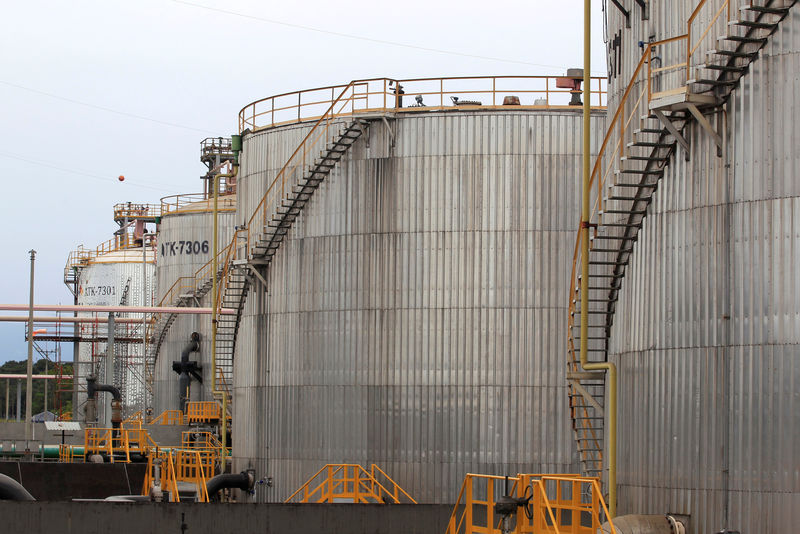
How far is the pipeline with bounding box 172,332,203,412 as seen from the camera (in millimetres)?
55938

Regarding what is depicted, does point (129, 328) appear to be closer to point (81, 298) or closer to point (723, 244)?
point (81, 298)

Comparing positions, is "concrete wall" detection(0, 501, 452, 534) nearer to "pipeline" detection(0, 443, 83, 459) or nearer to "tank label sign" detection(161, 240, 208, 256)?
"pipeline" detection(0, 443, 83, 459)

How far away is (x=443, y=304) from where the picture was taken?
3431 centimetres

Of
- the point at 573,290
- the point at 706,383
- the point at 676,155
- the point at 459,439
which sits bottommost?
the point at 459,439

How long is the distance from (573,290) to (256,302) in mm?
14901

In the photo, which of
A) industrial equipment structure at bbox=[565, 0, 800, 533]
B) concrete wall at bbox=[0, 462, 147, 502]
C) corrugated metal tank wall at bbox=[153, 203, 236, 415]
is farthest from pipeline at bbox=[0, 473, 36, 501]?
corrugated metal tank wall at bbox=[153, 203, 236, 415]

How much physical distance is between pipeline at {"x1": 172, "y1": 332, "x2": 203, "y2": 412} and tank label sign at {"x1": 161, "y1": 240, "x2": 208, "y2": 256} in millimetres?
5784

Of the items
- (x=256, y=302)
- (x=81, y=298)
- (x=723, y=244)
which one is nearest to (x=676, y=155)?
(x=723, y=244)

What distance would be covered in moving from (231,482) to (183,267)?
1031 inches

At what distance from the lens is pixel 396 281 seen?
114ft

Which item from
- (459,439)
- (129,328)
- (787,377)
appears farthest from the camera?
(129,328)

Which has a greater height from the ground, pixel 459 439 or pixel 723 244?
pixel 723 244

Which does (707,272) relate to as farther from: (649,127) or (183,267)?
(183,267)

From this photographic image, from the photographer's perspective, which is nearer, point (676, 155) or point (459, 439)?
point (676, 155)
